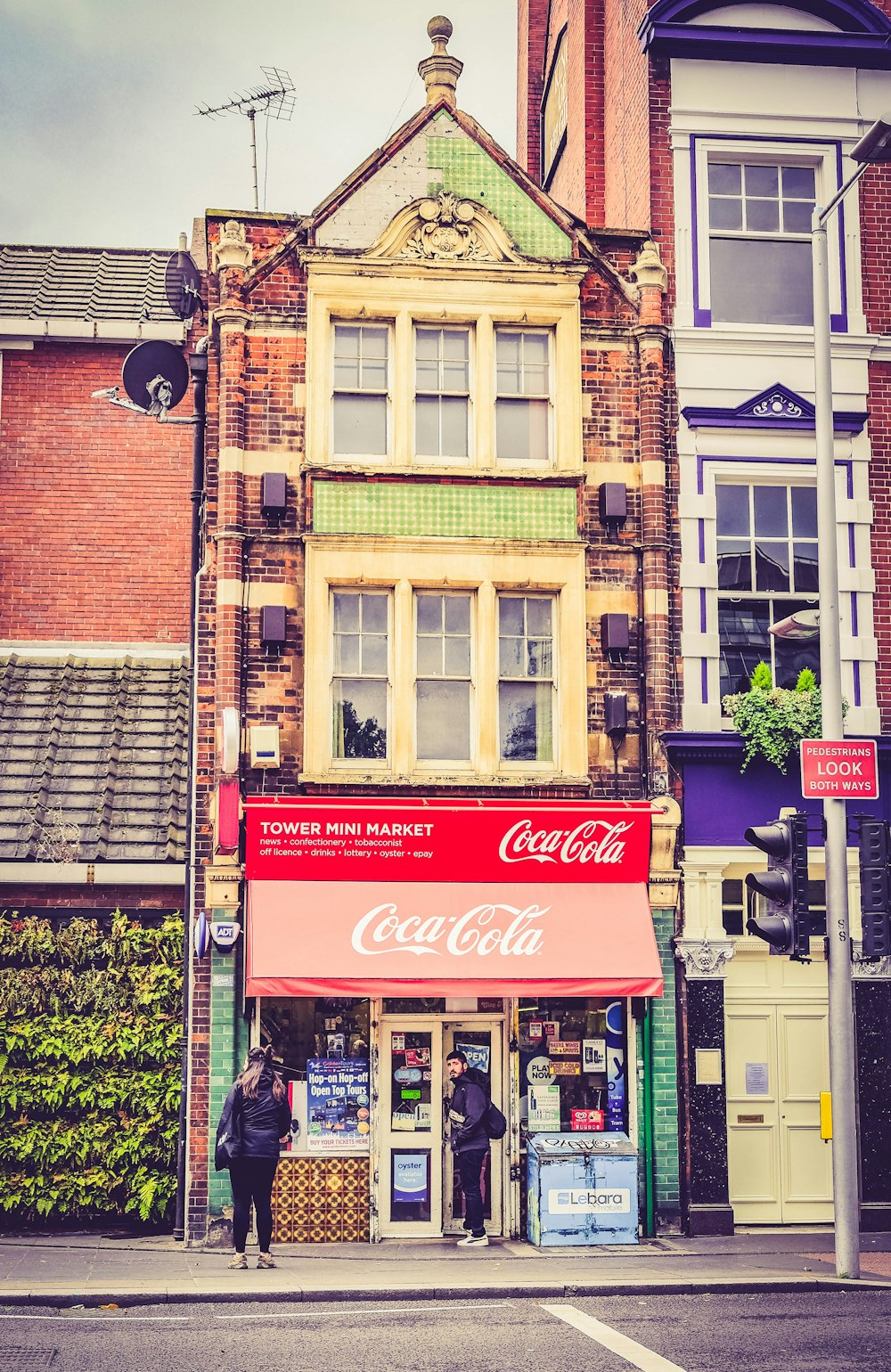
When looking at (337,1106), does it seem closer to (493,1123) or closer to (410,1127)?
(410,1127)

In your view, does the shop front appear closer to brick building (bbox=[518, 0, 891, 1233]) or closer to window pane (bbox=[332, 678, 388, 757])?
window pane (bbox=[332, 678, 388, 757])

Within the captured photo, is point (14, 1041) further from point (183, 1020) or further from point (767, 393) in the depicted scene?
point (767, 393)

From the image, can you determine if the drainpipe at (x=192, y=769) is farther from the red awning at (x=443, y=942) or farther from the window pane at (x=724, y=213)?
the window pane at (x=724, y=213)

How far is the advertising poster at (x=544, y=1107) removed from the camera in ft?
48.4

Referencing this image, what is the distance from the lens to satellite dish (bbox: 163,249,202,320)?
1548 cm

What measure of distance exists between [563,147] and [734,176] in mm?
5497

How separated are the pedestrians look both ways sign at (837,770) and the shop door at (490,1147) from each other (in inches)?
164

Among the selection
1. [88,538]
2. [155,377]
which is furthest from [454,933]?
[88,538]

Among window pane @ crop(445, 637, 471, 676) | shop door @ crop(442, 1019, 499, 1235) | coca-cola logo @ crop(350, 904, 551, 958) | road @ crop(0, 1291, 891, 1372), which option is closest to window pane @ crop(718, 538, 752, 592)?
window pane @ crop(445, 637, 471, 676)

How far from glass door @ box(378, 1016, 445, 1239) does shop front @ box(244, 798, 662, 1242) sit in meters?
0.01

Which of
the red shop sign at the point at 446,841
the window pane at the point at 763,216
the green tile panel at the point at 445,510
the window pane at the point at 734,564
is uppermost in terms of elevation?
A: the window pane at the point at 763,216

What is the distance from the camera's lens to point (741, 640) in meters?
16.0

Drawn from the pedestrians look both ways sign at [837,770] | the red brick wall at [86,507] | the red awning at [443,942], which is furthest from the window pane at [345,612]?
the pedestrians look both ways sign at [837,770]

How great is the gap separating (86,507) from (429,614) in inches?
192
